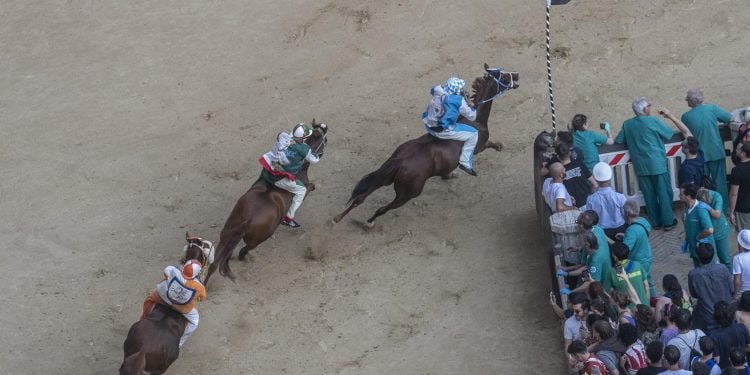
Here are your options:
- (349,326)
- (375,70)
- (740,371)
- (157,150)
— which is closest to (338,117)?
(375,70)

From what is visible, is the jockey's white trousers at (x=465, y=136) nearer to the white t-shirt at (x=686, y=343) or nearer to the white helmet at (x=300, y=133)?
the white helmet at (x=300, y=133)

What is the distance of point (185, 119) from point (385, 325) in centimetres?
539

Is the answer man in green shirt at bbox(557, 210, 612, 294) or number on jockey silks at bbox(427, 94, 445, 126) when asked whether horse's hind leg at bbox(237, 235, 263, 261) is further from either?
man in green shirt at bbox(557, 210, 612, 294)

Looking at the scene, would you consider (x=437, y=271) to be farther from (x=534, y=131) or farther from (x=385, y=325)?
(x=534, y=131)

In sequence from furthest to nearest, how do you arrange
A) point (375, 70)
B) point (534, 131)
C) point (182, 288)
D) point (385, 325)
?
1. point (375, 70)
2. point (534, 131)
3. point (385, 325)
4. point (182, 288)

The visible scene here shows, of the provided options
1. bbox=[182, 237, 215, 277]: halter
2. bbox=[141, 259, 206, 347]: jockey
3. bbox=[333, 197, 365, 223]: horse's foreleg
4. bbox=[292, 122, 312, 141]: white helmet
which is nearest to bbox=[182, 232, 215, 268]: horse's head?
bbox=[182, 237, 215, 277]: halter

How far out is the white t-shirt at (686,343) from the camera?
12164mm

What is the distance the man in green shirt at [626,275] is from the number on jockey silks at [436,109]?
11.9 ft

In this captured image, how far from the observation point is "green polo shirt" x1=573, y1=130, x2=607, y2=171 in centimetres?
1555

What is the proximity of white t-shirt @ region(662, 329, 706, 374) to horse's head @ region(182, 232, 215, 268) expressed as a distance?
17.7 ft

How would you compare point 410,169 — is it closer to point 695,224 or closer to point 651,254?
point 651,254

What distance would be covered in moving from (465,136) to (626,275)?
3.93 metres

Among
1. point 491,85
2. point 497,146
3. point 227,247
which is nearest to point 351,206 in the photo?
point 227,247

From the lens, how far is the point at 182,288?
13914 millimetres
